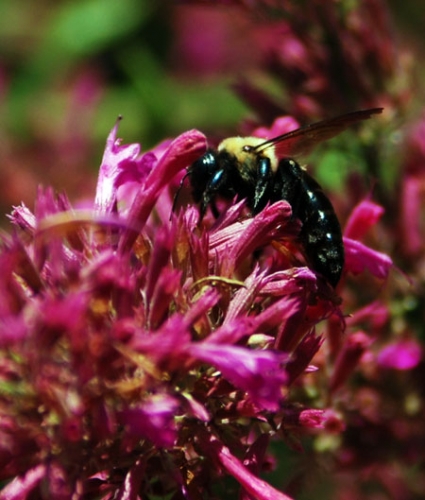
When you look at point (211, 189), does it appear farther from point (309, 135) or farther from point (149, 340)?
point (149, 340)

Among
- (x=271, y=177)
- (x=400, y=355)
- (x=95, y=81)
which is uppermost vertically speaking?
(x=271, y=177)

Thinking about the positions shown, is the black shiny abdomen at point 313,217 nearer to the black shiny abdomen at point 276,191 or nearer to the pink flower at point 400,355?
A: the black shiny abdomen at point 276,191

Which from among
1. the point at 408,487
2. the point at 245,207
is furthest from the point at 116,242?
the point at 408,487

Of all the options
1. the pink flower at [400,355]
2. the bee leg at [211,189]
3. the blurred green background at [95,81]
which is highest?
the bee leg at [211,189]

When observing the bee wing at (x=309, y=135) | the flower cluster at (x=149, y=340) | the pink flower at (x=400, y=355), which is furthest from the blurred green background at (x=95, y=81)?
the flower cluster at (x=149, y=340)

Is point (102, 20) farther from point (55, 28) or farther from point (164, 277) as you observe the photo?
point (164, 277)

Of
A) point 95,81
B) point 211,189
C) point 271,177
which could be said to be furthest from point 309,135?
point 95,81

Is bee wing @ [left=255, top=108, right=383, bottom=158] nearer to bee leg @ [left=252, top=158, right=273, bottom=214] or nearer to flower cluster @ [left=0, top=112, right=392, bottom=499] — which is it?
bee leg @ [left=252, top=158, right=273, bottom=214]
